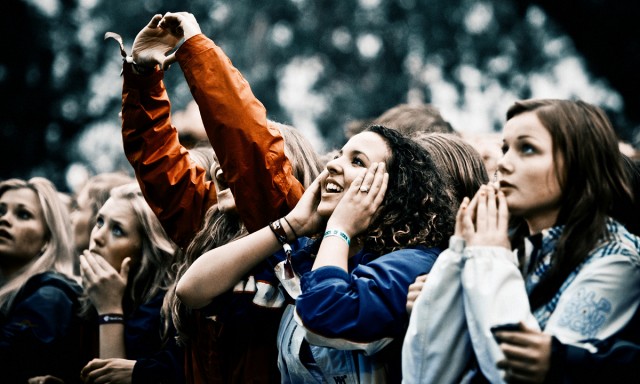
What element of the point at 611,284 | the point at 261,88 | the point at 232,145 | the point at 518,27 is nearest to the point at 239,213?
the point at 232,145

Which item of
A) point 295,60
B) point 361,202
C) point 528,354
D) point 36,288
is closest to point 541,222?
point 528,354

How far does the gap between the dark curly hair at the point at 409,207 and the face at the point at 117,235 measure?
1861mm

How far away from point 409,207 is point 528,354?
44.3 inches

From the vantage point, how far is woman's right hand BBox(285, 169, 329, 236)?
3.45 meters

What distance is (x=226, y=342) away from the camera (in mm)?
3701

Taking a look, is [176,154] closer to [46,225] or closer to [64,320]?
[64,320]

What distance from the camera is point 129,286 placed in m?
4.76

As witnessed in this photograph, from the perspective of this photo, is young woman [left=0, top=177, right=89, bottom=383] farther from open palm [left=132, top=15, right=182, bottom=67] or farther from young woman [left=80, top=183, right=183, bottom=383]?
open palm [left=132, top=15, right=182, bottom=67]

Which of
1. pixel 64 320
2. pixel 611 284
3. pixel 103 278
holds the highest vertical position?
pixel 611 284

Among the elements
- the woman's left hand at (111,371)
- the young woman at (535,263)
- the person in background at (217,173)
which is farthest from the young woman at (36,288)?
the young woman at (535,263)

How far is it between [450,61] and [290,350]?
539 inches

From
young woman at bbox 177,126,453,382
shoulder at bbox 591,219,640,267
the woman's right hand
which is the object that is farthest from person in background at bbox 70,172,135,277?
shoulder at bbox 591,219,640,267

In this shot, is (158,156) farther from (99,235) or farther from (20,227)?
(20,227)

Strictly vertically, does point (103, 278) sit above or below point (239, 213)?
below
